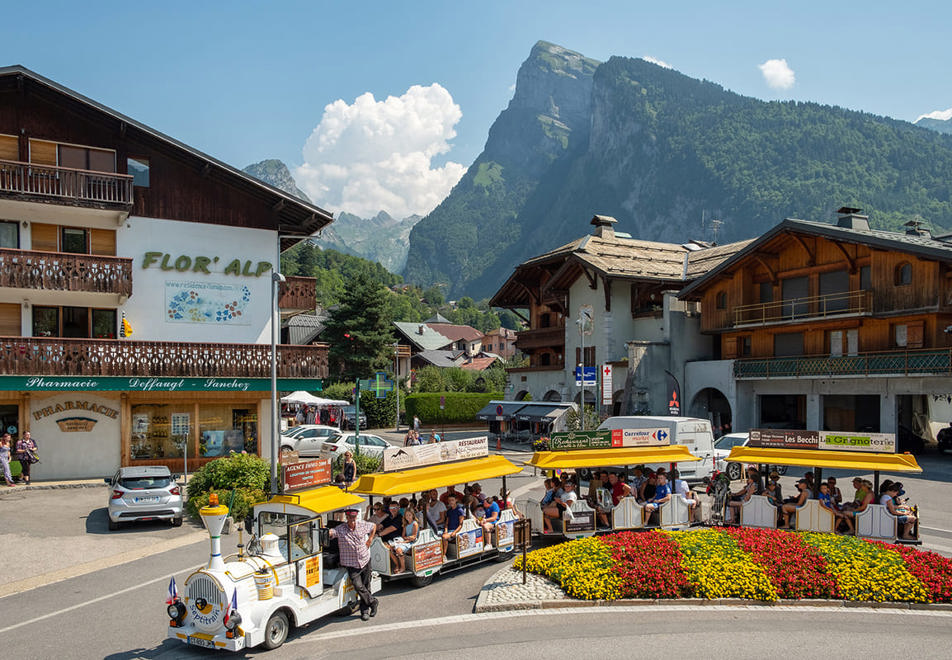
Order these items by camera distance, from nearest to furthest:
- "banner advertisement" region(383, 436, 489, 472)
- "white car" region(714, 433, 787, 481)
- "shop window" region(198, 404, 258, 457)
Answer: "banner advertisement" region(383, 436, 489, 472)
"white car" region(714, 433, 787, 481)
"shop window" region(198, 404, 258, 457)

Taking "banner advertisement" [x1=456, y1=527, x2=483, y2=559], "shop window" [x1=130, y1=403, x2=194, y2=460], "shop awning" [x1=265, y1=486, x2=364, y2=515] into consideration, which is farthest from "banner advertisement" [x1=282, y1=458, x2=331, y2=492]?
"shop window" [x1=130, y1=403, x2=194, y2=460]

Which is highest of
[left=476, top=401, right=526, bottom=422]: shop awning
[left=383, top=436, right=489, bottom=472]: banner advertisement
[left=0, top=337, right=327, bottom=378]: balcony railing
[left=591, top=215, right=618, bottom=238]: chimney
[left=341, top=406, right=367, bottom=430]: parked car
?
[left=591, top=215, right=618, bottom=238]: chimney

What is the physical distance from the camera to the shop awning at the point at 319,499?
11.8 meters

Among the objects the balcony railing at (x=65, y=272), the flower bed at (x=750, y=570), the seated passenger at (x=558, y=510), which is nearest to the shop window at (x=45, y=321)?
the balcony railing at (x=65, y=272)

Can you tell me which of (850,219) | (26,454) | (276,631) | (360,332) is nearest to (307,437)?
(26,454)

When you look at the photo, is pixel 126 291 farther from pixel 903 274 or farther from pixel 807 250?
pixel 903 274

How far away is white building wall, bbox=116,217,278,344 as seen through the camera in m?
30.0

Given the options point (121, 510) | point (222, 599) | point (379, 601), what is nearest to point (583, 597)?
point (379, 601)

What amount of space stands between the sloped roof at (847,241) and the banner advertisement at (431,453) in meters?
24.4

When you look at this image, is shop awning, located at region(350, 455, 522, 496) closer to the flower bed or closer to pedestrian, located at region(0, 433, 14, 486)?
the flower bed

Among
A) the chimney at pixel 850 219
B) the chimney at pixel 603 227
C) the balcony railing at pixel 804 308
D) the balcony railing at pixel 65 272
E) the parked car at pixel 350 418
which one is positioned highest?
the chimney at pixel 603 227

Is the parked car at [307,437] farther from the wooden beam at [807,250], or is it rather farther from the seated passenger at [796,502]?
the wooden beam at [807,250]

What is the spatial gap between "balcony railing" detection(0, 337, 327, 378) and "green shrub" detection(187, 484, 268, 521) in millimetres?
8186

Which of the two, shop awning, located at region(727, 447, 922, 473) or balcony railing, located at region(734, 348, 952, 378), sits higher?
balcony railing, located at region(734, 348, 952, 378)
